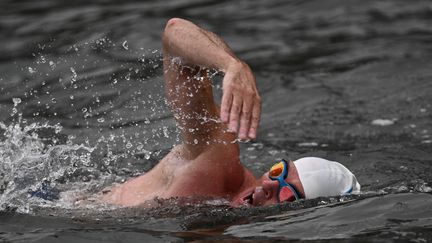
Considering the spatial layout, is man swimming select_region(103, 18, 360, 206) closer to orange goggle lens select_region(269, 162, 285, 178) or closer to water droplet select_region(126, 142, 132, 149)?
orange goggle lens select_region(269, 162, 285, 178)

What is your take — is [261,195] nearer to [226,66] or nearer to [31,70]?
[226,66]

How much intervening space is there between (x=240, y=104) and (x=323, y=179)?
6.10ft

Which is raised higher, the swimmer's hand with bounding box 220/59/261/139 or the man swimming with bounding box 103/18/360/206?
the swimmer's hand with bounding box 220/59/261/139

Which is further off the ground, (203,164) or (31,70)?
(203,164)

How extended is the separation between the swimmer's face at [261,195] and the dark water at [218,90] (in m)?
0.07

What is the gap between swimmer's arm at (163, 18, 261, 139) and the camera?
16.4 ft

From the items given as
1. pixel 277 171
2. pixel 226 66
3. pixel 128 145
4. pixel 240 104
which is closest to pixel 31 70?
pixel 128 145

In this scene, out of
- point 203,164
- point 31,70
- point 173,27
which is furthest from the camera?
point 31,70

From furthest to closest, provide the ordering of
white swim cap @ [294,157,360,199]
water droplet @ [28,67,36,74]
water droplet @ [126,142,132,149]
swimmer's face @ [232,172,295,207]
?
water droplet @ [28,67,36,74] < water droplet @ [126,142,132,149] < white swim cap @ [294,157,360,199] < swimmer's face @ [232,172,295,207]

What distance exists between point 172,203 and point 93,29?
6205 mm

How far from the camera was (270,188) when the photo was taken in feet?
21.8

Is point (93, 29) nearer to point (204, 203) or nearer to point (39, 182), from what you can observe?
point (39, 182)

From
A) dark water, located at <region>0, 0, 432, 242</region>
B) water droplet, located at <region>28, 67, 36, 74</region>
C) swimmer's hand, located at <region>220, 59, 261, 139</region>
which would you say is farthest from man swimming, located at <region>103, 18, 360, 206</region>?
water droplet, located at <region>28, 67, 36, 74</region>

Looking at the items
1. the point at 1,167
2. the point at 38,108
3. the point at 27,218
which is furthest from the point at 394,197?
the point at 38,108
